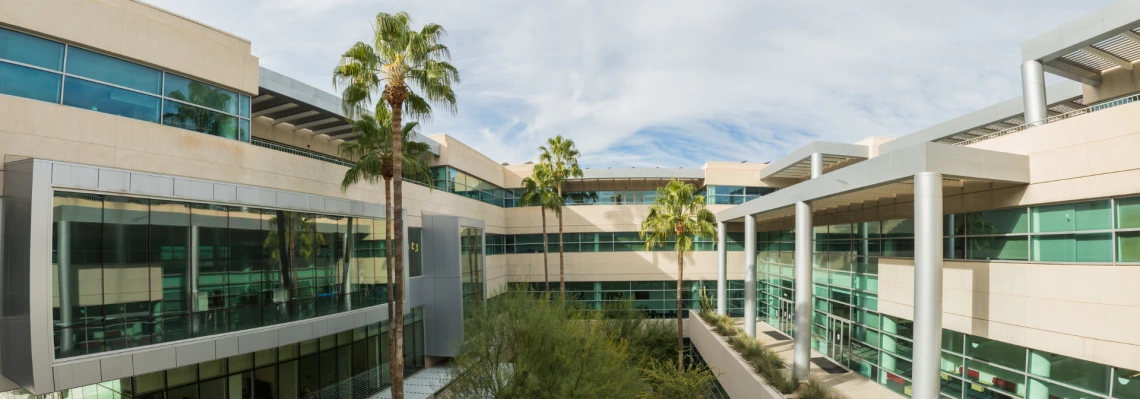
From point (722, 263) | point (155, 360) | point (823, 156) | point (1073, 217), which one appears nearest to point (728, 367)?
point (722, 263)

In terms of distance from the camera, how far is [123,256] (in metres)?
12.9

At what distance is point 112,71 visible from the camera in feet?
46.4

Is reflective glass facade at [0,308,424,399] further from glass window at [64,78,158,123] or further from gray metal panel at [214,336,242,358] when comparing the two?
glass window at [64,78,158,123]

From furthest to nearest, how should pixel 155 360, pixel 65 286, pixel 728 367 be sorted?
pixel 728 367
pixel 155 360
pixel 65 286

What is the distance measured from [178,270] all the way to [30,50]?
228 inches

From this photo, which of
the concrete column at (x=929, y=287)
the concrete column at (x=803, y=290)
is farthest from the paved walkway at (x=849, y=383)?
the concrete column at (x=929, y=287)

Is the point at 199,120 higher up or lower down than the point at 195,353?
higher up

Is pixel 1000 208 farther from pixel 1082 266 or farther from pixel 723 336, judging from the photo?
pixel 723 336

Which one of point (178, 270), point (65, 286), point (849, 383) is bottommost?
point (849, 383)

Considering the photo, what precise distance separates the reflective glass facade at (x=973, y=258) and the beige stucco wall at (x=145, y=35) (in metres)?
21.8

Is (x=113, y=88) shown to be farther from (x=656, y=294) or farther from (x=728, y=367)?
(x=656, y=294)

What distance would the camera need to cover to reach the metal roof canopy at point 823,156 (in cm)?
2861

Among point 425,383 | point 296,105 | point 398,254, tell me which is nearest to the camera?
point 398,254

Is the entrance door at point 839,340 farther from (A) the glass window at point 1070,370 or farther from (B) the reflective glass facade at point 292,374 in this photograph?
(B) the reflective glass facade at point 292,374
